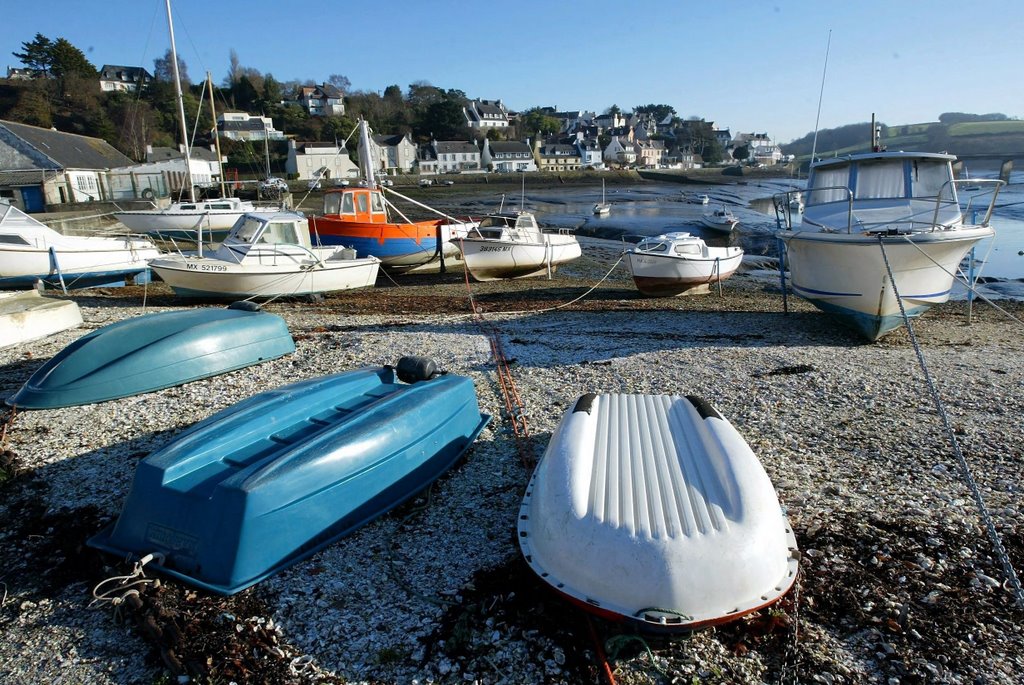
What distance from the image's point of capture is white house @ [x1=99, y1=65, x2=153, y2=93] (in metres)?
102

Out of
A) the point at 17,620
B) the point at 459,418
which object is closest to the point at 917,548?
the point at 459,418

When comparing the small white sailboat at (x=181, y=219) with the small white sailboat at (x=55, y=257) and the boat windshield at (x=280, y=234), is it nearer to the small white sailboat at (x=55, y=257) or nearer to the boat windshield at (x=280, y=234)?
the small white sailboat at (x=55, y=257)

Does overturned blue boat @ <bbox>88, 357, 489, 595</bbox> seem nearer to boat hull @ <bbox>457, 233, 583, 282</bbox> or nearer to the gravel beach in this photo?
the gravel beach

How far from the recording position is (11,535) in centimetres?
464

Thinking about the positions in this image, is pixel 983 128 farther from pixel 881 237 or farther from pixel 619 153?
pixel 881 237

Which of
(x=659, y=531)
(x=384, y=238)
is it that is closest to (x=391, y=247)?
(x=384, y=238)

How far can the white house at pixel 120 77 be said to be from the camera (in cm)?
10238

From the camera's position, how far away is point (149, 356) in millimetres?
7281

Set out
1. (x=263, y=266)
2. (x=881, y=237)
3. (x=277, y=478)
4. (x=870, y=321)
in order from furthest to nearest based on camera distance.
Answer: (x=263, y=266) → (x=870, y=321) → (x=881, y=237) → (x=277, y=478)

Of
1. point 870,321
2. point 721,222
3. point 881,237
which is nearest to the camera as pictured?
point 881,237

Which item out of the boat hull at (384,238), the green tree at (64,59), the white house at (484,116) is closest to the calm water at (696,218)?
the boat hull at (384,238)

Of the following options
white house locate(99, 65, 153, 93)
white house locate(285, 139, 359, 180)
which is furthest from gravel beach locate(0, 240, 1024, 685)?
white house locate(99, 65, 153, 93)

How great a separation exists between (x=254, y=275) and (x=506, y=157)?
97221 mm

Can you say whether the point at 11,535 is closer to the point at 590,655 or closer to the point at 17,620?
the point at 17,620
